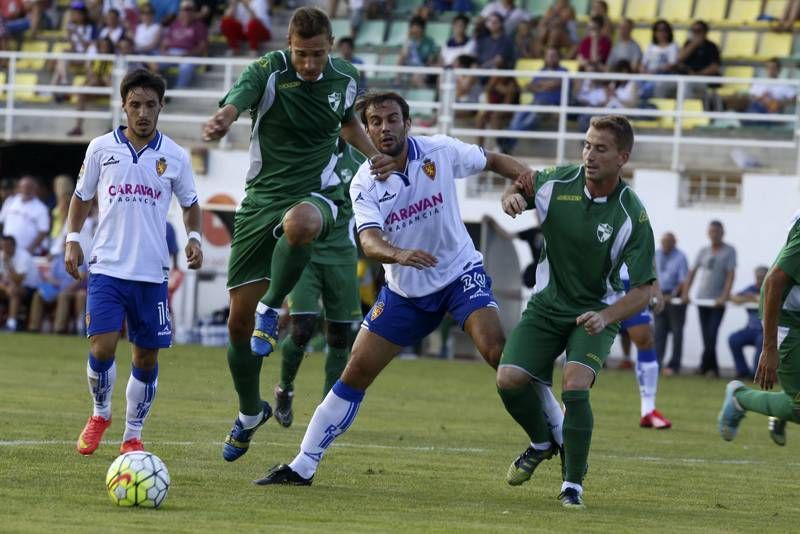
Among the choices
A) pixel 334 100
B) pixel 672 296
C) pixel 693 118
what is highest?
pixel 334 100

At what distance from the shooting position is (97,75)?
2677 centimetres

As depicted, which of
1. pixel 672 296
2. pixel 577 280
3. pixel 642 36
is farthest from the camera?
pixel 642 36

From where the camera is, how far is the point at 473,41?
25516 millimetres

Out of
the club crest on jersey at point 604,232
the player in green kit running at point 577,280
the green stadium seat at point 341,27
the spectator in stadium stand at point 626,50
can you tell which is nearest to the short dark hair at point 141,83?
the player in green kit running at point 577,280

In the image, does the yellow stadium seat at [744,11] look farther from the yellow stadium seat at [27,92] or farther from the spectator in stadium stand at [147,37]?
the yellow stadium seat at [27,92]

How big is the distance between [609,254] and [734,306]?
14.2 meters

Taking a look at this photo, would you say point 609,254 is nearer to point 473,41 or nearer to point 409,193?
point 409,193

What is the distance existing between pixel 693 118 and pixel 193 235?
15.4 meters

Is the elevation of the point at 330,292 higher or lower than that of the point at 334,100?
lower

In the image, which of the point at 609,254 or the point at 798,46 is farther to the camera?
the point at 798,46

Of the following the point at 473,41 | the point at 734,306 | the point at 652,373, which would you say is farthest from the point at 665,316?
the point at 652,373

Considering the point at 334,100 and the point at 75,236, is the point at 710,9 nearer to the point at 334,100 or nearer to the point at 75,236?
the point at 334,100

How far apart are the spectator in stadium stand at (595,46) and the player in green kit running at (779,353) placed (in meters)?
14.1

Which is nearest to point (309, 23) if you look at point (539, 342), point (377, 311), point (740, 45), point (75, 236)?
point (377, 311)
